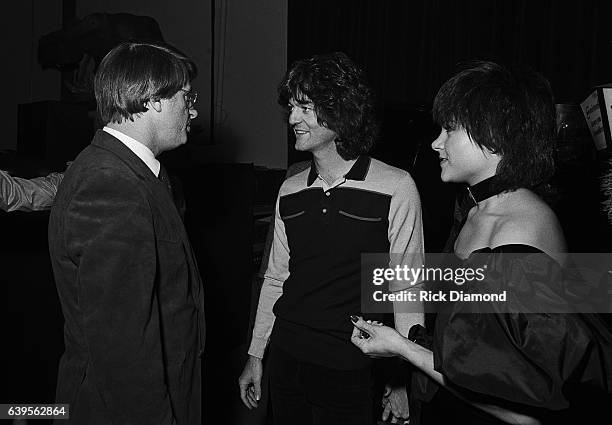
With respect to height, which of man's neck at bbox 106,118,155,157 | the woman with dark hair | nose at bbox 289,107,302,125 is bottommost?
the woman with dark hair

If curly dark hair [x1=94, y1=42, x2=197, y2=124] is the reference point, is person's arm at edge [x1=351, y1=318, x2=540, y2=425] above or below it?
below

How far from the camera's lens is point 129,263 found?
3.30 ft

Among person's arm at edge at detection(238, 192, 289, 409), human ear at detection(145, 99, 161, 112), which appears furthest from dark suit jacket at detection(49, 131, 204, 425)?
person's arm at edge at detection(238, 192, 289, 409)

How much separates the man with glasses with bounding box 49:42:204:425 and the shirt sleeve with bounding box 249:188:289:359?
40 cm

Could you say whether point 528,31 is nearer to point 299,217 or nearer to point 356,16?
point 356,16

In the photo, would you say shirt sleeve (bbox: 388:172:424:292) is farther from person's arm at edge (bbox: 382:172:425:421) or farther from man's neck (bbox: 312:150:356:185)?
man's neck (bbox: 312:150:356:185)

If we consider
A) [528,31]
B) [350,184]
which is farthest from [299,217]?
[528,31]

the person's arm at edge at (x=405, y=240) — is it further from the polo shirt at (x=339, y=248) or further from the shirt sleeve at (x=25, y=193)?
the shirt sleeve at (x=25, y=193)

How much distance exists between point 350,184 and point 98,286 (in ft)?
2.56

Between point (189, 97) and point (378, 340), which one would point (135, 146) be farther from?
point (378, 340)

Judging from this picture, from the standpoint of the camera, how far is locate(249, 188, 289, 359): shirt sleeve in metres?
1.63

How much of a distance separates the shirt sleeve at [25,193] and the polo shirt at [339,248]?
945mm

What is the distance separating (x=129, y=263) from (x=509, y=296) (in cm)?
72

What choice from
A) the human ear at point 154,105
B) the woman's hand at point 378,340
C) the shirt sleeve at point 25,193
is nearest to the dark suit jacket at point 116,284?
the human ear at point 154,105
